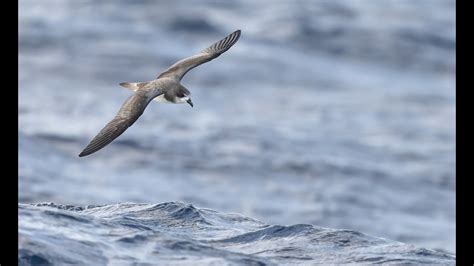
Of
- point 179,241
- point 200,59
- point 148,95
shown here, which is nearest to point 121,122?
point 148,95

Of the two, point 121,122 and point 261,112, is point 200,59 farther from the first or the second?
point 261,112

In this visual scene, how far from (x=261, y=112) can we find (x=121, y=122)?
2068cm

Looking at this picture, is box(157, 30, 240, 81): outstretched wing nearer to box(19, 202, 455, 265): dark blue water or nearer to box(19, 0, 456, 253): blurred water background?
box(19, 202, 455, 265): dark blue water

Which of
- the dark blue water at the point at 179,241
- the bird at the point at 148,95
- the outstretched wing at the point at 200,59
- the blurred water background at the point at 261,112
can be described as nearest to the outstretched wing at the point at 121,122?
the bird at the point at 148,95

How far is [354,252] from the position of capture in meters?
12.1

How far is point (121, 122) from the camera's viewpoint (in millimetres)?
12805

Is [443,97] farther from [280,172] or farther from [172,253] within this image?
[172,253]

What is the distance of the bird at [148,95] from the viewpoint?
40.5 ft

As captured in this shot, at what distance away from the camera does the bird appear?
40.5 feet

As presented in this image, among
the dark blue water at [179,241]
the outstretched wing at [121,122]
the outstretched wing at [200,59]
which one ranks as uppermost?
the outstretched wing at [200,59]

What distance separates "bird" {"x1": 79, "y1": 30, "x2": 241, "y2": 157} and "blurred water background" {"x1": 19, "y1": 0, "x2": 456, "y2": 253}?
10.5 meters

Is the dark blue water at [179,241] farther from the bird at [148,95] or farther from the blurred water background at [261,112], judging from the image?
the blurred water background at [261,112]

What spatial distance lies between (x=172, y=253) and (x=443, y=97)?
25.9 m
